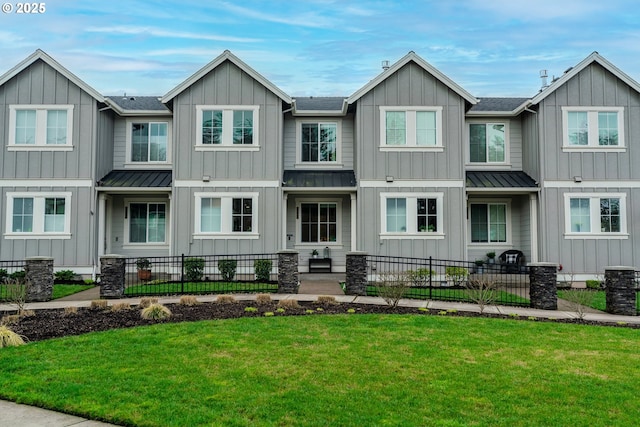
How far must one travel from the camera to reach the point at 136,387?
5.36 m

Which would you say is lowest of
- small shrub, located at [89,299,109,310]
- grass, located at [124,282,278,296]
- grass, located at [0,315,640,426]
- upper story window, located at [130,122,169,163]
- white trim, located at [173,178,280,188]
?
grass, located at [0,315,640,426]

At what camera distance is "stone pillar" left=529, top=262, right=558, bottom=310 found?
11.6 meters

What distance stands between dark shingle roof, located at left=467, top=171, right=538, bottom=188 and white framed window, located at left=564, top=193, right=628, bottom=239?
1493 millimetres

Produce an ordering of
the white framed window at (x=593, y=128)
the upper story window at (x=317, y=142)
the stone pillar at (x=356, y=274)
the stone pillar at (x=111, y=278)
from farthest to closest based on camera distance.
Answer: the upper story window at (x=317, y=142), the white framed window at (x=593, y=128), the stone pillar at (x=356, y=274), the stone pillar at (x=111, y=278)

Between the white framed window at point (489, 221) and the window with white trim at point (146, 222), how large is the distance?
40.7 feet

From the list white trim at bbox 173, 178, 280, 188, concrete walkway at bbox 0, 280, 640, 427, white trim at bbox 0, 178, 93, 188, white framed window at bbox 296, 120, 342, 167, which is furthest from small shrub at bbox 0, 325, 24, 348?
white framed window at bbox 296, 120, 342, 167

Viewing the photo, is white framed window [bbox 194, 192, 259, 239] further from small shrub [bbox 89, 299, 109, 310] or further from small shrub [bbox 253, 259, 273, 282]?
small shrub [bbox 89, 299, 109, 310]

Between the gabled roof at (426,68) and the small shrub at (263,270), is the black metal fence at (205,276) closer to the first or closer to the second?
the small shrub at (263,270)

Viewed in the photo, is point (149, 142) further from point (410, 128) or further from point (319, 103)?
point (410, 128)

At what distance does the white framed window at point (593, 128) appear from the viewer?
1730 centimetres

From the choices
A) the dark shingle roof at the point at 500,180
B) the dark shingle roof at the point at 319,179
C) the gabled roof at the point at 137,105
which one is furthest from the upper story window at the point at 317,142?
the dark shingle roof at the point at 500,180

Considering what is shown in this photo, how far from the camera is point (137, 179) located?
1778 centimetres

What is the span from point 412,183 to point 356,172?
214 centimetres

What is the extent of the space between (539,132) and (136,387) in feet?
53.7
